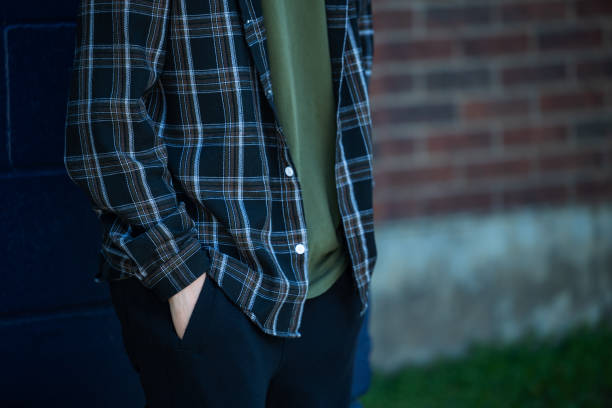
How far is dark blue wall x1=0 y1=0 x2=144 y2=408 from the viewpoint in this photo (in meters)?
2.07

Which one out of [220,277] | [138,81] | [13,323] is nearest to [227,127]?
[138,81]

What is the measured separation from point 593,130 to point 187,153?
116 inches

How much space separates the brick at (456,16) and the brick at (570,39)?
34 centimetres

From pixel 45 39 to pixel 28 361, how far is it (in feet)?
3.07

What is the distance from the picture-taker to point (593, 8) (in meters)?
3.77

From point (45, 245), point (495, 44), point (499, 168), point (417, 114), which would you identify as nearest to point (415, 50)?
point (417, 114)

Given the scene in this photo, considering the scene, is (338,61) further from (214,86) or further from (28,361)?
(28,361)

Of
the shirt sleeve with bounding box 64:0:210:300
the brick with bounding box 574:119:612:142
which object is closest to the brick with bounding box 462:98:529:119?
the brick with bounding box 574:119:612:142

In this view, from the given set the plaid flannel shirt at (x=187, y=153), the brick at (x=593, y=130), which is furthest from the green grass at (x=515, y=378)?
the plaid flannel shirt at (x=187, y=153)

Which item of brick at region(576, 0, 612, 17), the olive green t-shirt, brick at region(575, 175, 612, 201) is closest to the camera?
the olive green t-shirt

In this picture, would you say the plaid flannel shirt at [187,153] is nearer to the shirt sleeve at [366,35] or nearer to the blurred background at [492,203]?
the shirt sleeve at [366,35]

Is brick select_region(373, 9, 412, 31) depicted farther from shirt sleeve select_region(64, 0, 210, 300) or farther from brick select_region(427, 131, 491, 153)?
shirt sleeve select_region(64, 0, 210, 300)

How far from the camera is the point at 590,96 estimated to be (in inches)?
151

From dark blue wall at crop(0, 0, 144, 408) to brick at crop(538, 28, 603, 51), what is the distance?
2.49m
